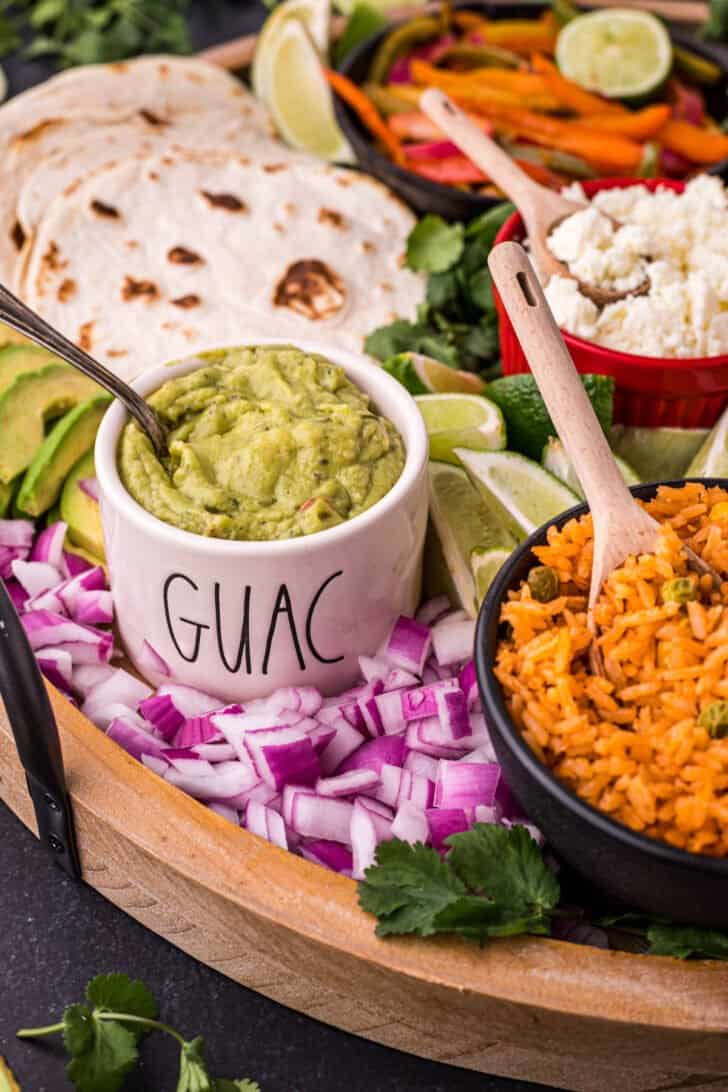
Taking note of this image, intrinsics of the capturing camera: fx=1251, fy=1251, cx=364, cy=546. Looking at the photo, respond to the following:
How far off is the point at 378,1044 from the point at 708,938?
640 millimetres

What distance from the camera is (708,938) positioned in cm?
207

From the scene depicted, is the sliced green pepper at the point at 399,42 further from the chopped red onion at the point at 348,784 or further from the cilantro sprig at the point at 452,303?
the chopped red onion at the point at 348,784

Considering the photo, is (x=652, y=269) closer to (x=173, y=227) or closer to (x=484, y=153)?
(x=484, y=153)

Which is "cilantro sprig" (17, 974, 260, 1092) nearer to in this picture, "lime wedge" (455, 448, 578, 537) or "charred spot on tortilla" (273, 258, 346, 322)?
"lime wedge" (455, 448, 578, 537)

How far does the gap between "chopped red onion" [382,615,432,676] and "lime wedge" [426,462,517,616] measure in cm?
13

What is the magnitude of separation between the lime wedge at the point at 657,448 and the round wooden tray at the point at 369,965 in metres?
1.34

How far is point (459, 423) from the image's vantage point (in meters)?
2.95

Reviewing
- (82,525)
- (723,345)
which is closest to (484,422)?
(723,345)

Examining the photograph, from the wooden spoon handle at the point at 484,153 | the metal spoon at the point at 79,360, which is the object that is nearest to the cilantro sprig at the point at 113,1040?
the metal spoon at the point at 79,360

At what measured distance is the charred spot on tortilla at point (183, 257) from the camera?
12.3ft

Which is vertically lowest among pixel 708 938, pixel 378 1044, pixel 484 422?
pixel 378 1044

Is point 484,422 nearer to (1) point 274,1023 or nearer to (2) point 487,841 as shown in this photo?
(2) point 487,841

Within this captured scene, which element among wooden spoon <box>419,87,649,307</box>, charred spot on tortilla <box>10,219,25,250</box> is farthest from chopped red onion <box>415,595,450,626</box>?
charred spot on tortilla <box>10,219,25,250</box>

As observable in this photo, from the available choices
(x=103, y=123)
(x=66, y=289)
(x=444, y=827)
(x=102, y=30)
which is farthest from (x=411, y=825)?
(x=102, y=30)
